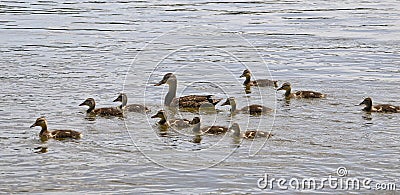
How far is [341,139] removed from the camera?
9.34m

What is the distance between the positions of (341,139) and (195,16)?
41.8ft

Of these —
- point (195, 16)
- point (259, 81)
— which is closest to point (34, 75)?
point (259, 81)

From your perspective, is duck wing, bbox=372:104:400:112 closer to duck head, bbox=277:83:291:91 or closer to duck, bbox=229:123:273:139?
duck head, bbox=277:83:291:91

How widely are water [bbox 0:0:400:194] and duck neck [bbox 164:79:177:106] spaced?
0.28 meters

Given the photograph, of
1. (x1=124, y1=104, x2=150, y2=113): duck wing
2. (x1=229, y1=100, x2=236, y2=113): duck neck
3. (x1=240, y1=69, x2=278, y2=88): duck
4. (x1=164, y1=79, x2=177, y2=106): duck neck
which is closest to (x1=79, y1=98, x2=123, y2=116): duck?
(x1=124, y1=104, x2=150, y2=113): duck wing

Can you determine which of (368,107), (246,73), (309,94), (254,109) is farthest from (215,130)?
(246,73)

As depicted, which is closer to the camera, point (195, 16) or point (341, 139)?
point (341, 139)

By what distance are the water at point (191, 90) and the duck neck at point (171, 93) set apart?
282 millimetres

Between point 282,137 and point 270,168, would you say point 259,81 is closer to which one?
point 282,137

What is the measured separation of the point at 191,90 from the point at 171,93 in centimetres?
86

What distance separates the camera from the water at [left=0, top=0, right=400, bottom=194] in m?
8.13

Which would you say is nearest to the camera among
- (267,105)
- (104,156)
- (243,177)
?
(243,177)

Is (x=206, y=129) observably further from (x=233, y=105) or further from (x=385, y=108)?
(x=385, y=108)

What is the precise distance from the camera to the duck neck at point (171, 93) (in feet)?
37.3
